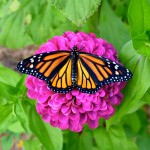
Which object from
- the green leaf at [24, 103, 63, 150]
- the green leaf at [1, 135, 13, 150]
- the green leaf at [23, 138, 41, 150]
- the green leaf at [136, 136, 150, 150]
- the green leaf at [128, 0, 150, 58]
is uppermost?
the green leaf at [128, 0, 150, 58]

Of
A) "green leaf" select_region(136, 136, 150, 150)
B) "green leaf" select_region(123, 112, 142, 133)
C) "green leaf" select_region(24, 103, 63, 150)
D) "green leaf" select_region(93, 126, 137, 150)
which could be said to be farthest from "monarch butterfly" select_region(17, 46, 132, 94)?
"green leaf" select_region(136, 136, 150, 150)

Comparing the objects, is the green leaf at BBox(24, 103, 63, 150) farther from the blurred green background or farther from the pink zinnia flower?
the pink zinnia flower

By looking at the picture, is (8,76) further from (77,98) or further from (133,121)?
(133,121)

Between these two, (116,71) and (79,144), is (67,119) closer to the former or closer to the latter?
(116,71)

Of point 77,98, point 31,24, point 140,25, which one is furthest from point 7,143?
point 140,25

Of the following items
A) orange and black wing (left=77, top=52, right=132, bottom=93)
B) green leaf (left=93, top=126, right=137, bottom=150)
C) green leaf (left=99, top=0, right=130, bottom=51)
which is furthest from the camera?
green leaf (left=93, top=126, right=137, bottom=150)
